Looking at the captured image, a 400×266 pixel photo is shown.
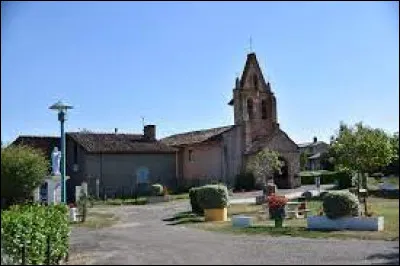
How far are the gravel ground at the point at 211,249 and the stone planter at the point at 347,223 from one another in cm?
258

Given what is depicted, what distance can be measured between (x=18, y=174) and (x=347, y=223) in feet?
33.7

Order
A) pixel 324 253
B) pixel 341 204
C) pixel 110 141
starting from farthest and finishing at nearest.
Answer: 1. pixel 110 141
2. pixel 341 204
3. pixel 324 253

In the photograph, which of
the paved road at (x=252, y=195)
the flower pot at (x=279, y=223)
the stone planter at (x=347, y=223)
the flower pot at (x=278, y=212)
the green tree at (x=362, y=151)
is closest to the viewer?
the stone planter at (x=347, y=223)

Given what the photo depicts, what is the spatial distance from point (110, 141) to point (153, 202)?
8.76m

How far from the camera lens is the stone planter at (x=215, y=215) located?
25.9 m

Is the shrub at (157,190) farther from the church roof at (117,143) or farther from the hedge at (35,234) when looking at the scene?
the hedge at (35,234)

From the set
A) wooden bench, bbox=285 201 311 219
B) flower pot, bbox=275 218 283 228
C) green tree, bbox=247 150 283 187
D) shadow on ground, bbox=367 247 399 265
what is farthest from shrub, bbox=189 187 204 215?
green tree, bbox=247 150 283 187

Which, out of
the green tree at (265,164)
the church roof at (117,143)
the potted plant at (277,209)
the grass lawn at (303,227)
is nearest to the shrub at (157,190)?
the church roof at (117,143)

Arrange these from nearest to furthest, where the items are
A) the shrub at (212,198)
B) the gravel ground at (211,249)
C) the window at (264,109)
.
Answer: the gravel ground at (211,249) < the shrub at (212,198) < the window at (264,109)

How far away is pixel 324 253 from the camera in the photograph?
14398 mm

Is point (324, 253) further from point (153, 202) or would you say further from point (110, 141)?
point (110, 141)

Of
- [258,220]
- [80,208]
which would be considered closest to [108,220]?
[80,208]

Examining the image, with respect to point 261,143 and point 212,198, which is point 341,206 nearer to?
point 212,198

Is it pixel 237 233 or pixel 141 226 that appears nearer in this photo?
pixel 237 233
